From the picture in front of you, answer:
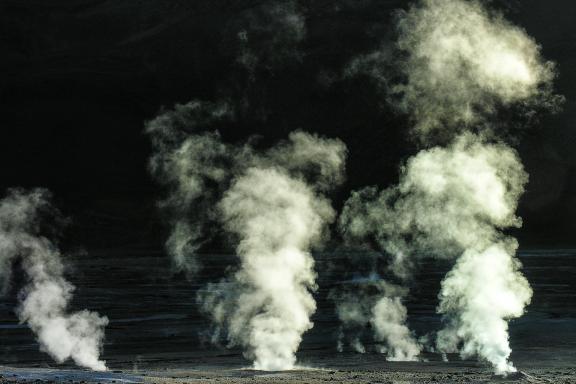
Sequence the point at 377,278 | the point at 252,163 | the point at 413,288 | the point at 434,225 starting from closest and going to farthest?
the point at 434,225, the point at 252,163, the point at 413,288, the point at 377,278

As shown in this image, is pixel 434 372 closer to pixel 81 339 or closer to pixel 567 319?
pixel 81 339

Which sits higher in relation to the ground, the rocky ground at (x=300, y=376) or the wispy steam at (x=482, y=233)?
the wispy steam at (x=482, y=233)

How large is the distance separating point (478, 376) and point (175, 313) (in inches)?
1835

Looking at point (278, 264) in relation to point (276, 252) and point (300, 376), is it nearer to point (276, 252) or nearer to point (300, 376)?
point (276, 252)

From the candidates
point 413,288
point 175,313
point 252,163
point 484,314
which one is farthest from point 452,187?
point 413,288

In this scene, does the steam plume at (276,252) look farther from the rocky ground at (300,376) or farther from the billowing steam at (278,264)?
the rocky ground at (300,376)

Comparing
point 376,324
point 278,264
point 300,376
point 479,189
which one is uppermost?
point 479,189

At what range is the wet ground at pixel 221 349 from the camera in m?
37.0

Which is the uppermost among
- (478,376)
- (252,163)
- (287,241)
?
(252,163)

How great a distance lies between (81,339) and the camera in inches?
2042

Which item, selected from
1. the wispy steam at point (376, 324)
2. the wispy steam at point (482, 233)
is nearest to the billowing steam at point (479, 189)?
the wispy steam at point (482, 233)

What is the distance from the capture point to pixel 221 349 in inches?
2125

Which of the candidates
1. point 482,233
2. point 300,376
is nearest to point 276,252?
point 300,376

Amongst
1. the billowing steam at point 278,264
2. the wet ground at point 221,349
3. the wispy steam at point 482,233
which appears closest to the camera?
the wet ground at point 221,349
